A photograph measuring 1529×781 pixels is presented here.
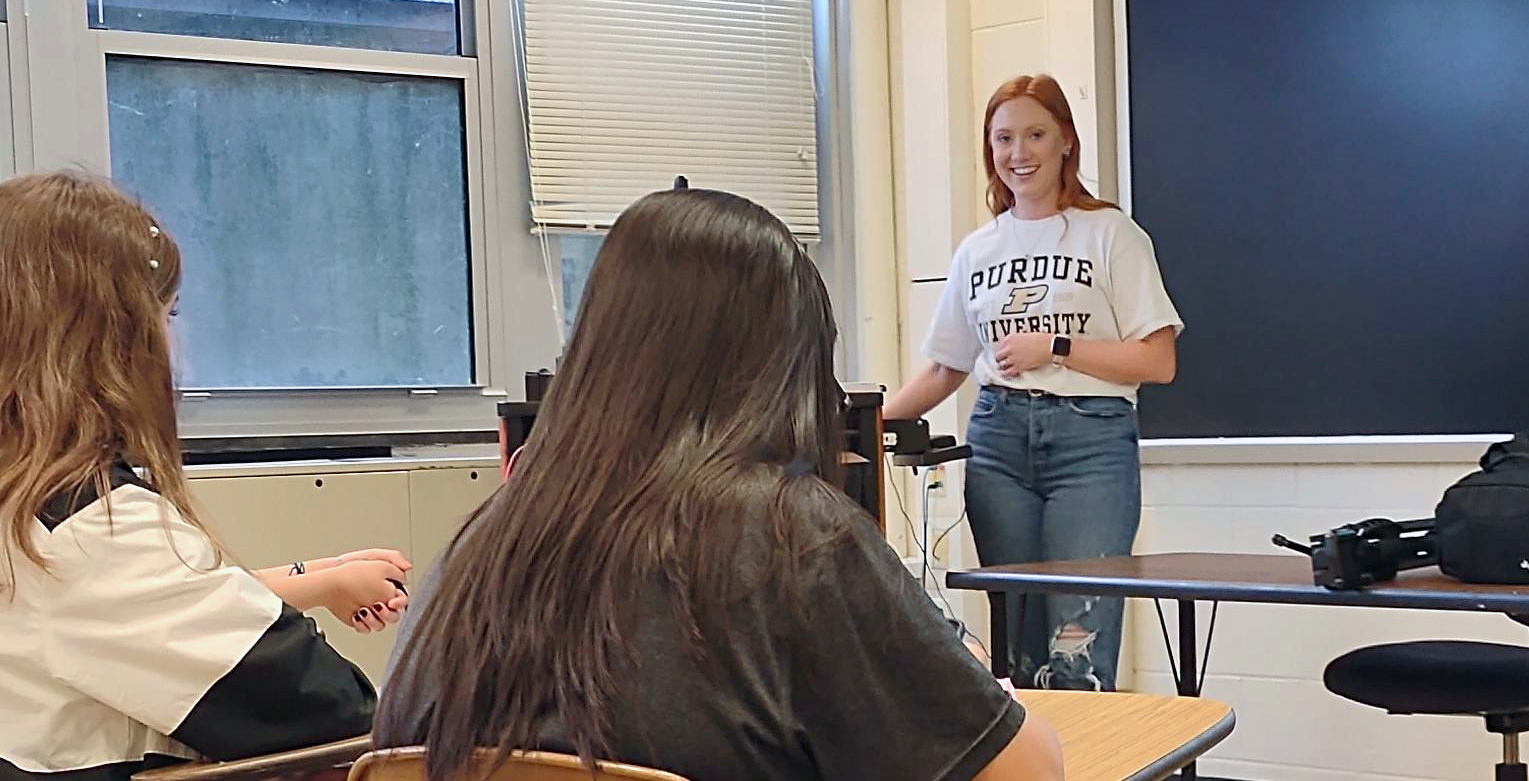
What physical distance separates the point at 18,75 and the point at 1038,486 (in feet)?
6.83

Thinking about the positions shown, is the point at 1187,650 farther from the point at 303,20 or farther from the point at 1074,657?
the point at 303,20

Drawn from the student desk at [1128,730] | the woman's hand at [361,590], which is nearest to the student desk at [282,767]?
the woman's hand at [361,590]

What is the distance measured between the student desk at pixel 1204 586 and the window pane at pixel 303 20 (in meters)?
1.71

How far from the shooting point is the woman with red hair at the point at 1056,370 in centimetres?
302

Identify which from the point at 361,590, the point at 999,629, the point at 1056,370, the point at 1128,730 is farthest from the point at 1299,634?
the point at 361,590

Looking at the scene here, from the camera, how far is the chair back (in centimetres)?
101

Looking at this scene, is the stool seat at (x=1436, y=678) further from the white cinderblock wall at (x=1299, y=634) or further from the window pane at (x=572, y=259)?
the window pane at (x=572, y=259)

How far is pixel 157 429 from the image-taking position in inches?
61.1

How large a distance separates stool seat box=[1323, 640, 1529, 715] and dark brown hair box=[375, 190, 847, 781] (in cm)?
165

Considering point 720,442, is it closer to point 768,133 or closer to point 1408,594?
point 1408,594

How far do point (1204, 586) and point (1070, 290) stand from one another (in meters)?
0.87

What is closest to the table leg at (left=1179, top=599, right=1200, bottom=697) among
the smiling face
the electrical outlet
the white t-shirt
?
the white t-shirt

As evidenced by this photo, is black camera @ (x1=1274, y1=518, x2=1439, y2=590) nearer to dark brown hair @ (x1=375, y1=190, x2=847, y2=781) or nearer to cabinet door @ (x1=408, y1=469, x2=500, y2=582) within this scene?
dark brown hair @ (x1=375, y1=190, x2=847, y2=781)

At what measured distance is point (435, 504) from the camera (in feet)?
10.4
